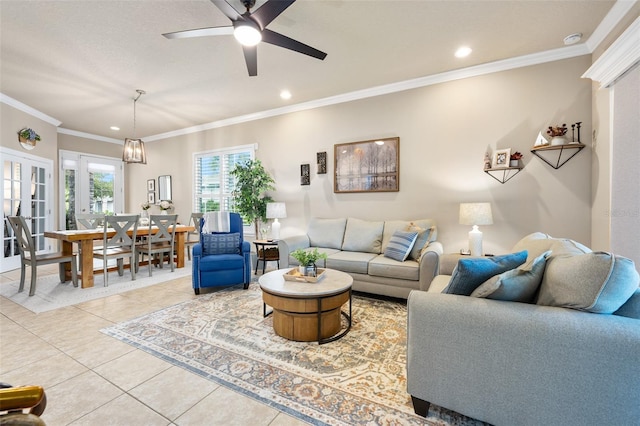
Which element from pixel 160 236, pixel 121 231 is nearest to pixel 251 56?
pixel 121 231

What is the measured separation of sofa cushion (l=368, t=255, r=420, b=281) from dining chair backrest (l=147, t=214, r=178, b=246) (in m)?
3.26

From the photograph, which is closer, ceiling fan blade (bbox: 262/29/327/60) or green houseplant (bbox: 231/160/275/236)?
ceiling fan blade (bbox: 262/29/327/60)

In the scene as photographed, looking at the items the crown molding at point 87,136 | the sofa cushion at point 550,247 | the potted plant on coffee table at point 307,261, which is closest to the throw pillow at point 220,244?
the potted plant on coffee table at point 307,261

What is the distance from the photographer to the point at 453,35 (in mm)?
2801

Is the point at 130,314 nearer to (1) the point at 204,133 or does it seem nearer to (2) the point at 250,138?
(2) the point at 250,138

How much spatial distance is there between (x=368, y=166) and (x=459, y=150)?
49.6 inches

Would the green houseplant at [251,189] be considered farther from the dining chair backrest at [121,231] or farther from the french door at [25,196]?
the french door at [25,196]

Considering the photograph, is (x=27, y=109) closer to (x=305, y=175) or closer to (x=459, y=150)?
(x=305, y=175)

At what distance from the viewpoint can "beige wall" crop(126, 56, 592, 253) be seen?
3.09m

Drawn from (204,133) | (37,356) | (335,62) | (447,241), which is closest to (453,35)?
(335,62)

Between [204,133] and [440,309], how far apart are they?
19.7 ft

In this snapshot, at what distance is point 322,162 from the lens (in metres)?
4.54

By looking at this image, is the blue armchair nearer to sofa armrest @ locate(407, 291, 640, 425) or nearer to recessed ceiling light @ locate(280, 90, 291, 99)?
recessed ceiling light @ locate(280, 90, 291, 99)

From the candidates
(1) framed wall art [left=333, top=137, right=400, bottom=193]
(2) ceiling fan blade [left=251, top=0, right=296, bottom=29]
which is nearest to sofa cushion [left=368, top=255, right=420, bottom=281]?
(1) framed wall art [left=333, top=137, right=400, bottom=193]
